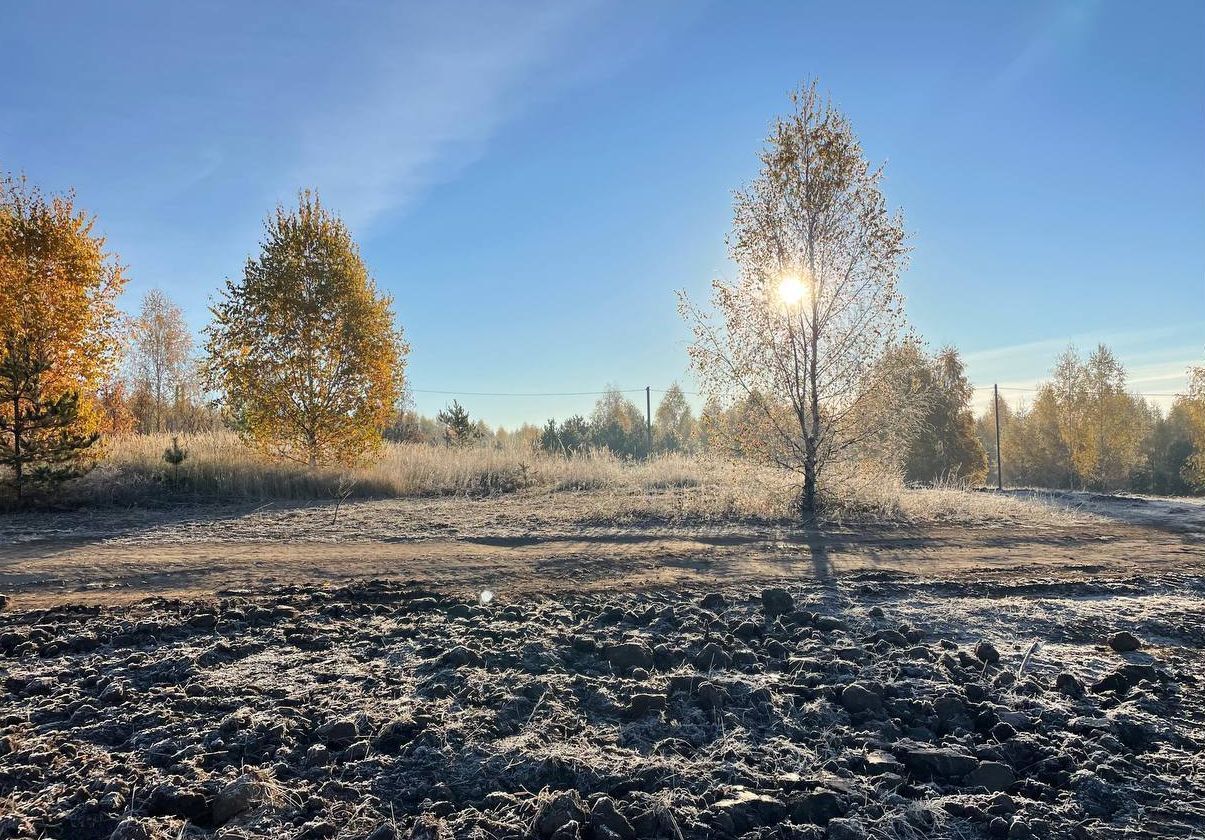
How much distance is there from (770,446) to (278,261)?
44.5 feet

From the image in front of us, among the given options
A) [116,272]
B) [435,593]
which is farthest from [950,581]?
[116,272]

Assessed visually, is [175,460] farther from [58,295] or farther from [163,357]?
[163,357]

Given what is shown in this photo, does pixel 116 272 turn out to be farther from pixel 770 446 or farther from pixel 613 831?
pixel 613 831

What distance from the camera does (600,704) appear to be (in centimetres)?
290

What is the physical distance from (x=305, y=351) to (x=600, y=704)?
15.9 meters

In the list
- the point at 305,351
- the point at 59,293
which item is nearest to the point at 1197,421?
the point at 305,351

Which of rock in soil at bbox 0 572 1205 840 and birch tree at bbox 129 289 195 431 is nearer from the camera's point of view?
rock in soil at bbox 0 572 1205 840

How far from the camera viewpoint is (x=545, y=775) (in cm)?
235

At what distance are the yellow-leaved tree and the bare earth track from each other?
1097cm

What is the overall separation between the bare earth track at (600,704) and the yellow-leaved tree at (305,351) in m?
11.0

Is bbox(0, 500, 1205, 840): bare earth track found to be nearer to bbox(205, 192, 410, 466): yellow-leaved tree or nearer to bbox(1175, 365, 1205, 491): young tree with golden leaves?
bbox(205, 192, 410, 466): yellow-leaved tree

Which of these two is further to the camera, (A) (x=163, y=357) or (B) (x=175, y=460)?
(A) (x=163, y=357)

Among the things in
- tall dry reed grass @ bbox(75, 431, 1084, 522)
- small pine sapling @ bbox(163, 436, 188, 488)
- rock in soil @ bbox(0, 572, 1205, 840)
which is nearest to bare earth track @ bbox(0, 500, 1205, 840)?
rock in soil @ bbox(0, 572, 1205, 840)

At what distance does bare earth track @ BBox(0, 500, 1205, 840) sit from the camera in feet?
7.00
